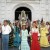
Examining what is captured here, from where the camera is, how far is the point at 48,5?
29.1 metres

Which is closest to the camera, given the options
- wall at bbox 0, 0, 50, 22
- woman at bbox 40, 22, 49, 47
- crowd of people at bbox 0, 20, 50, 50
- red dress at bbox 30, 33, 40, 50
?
Result: red dress at bbox 30, 33, 40, 50

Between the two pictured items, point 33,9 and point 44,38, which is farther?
point 33,9

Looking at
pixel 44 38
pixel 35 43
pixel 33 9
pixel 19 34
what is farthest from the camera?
pixel 33 9

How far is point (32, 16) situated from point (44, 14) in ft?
3.53

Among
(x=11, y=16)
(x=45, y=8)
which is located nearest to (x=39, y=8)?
(x=45, y=8)

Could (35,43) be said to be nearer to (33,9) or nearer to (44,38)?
(44,38)

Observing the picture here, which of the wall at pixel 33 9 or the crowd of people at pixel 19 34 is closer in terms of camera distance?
the crowd of people at pixel 19 34

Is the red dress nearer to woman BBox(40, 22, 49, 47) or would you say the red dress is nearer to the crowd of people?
the crowd of people

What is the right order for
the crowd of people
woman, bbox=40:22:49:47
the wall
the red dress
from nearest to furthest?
the red dress < the crowd of people < woman, bbox=40:22:49:47 < the wall

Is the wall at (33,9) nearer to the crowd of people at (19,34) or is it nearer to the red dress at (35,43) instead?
the crowd of people at (19,34)

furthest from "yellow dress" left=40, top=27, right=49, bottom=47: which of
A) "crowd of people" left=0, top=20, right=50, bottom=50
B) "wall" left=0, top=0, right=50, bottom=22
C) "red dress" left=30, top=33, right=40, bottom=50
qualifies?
"wall" left=0, top=0, right=50, bottom=22

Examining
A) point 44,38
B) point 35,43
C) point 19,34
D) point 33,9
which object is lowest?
point 35,43

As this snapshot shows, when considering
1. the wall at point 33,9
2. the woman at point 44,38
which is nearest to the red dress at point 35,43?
the woman at point 44,38

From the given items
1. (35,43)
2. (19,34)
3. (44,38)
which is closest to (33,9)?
(44,38)
